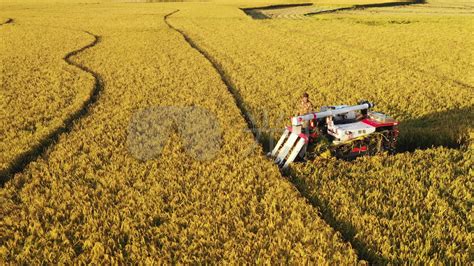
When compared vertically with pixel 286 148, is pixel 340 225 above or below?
below

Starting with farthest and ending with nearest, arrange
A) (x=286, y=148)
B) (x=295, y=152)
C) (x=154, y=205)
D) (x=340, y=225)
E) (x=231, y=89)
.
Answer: (x=231, y=89) → (x=286, y=148) → (x=295, y=152) → (x=154, y=205) → (x=340, y=225)

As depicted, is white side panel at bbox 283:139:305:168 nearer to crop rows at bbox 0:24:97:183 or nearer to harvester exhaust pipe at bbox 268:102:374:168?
A: harvester exhaust pipe at bbox 268:102:374:168

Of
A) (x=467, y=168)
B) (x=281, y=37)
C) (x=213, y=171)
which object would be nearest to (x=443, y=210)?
(x=467, y=168)

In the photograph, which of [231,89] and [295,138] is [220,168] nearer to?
[295,138]

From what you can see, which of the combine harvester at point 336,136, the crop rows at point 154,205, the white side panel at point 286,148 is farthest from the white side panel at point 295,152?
the crop rows at point 154,205

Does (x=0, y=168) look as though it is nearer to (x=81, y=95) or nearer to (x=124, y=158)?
(x=124, y=158)

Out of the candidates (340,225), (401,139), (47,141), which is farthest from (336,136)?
(47,141)
